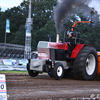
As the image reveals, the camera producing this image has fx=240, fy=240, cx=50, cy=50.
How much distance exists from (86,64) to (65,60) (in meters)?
0.97

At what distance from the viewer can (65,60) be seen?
10727mm

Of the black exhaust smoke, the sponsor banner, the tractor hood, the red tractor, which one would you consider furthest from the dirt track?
the sponsor banner

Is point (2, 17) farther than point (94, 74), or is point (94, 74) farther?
point (2, 17)

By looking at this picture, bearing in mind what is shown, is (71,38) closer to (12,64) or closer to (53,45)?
(53,45)

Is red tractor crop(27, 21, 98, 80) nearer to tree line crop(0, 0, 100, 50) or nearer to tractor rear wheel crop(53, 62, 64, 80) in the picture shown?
tractor rear wheel crop(53, 62, 64, 80)

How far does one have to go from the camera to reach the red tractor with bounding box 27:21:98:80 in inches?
392

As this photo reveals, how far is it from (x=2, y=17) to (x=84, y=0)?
4581 centimetres

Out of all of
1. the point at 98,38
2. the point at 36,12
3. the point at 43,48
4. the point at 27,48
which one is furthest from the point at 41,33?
the point at 43,48

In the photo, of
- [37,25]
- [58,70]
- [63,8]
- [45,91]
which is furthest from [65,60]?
[37,25]

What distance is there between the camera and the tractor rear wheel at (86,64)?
10.3 meters

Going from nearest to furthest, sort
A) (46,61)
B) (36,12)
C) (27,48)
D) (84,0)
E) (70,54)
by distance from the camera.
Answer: (46,61)
(70,54)
(84,0)
(27,48)
(36,12)

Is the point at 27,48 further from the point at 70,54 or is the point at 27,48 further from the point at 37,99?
the point at 37,99

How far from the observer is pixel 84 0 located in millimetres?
13648

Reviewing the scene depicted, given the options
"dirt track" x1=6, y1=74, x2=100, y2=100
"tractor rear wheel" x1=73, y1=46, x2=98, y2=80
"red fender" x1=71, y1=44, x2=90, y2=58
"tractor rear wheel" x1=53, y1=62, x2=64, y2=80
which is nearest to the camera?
"dirt track" x1=6, y1=74, x2=100, y2=100
